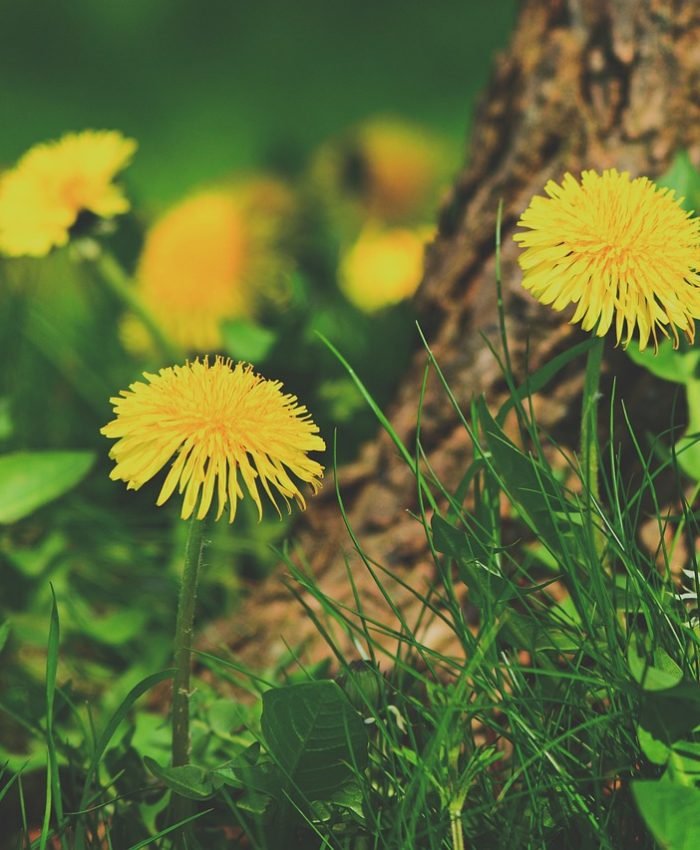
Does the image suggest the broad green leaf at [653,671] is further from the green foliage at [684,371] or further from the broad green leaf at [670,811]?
the green foliage at [684,371]

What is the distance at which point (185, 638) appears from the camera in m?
0.77

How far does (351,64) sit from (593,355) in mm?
2953

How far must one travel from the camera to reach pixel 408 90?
11.3 ft

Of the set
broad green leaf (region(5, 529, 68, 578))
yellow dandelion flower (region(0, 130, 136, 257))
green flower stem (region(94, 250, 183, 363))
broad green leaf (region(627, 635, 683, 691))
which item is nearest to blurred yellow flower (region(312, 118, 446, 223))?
green flower stem (region(94, 250, 183, 363))

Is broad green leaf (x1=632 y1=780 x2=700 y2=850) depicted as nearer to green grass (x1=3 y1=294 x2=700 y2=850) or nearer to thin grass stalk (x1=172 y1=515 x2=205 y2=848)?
green grass (x1=3 y1=294 x2=700 y2=850)

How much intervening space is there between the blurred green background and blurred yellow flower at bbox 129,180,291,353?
1.33 meters

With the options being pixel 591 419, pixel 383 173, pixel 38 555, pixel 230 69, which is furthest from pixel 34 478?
pixel 230 69

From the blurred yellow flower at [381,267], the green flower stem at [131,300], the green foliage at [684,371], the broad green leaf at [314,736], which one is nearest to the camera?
the broad green leaf at [314,736]

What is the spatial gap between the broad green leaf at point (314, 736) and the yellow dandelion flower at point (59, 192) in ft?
2.56

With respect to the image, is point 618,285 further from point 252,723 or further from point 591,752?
point 252,723

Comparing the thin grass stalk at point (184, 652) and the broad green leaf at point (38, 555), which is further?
the broad green leaf at point (38, 555)

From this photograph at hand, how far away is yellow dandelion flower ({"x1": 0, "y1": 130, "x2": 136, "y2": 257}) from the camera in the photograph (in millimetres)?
1315

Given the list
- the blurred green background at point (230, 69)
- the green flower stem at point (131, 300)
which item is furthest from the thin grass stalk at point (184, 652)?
the blurred green background at point (230, 69)

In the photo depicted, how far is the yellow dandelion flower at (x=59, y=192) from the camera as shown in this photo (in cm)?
132
